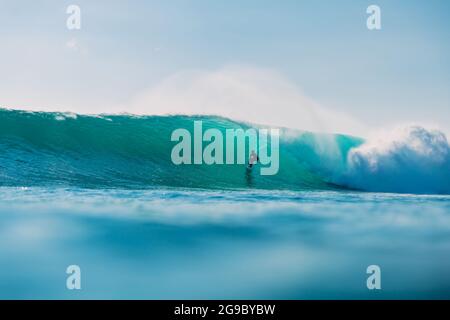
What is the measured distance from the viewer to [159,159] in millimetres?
11891

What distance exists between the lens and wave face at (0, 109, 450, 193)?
985 cm

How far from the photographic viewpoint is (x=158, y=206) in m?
6.43

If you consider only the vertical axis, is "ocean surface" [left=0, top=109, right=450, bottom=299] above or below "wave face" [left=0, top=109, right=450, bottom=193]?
below

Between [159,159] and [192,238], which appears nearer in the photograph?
[192,238]

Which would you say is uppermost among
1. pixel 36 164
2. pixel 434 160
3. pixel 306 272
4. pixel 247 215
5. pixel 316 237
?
pixel 434 160

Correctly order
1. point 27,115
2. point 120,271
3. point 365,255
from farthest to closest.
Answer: point 27,115 → point 365,255 → point 120,271

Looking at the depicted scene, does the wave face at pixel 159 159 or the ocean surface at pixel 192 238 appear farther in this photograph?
the wave face at pixel 159 159

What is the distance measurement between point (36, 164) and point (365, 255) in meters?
8.36

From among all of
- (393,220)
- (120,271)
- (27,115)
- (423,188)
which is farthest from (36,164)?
(423,188)

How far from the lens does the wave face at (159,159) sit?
985 centimetres

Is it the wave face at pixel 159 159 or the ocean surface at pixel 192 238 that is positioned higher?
the wave face at pixel 159 159

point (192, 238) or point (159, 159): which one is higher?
point (159, 159)
